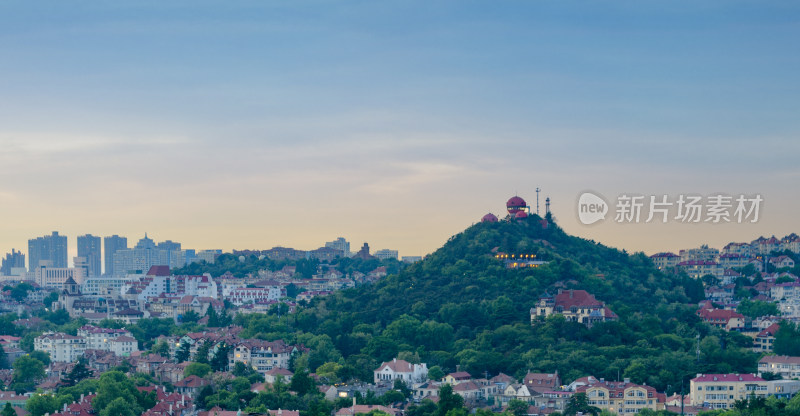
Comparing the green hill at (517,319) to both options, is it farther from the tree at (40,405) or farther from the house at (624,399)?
the tree at (40,405)

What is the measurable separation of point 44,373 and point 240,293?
33574mm

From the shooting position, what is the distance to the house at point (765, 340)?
55.7 meters

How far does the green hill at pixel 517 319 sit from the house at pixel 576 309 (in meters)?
0.80

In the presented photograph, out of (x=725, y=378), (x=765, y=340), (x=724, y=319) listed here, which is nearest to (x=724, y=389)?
(x=725, y=378)

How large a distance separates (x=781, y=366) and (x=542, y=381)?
9711 millimetres

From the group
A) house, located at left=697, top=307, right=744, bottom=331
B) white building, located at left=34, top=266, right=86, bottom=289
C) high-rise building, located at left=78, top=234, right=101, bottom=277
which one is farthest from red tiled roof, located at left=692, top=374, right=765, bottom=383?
high-rise building, located at left=78, top=234, right=101, bottom=277

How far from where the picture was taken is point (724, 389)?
44.3m

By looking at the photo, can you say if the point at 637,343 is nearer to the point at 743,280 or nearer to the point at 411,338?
the point at 411,338

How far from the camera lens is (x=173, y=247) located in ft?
512

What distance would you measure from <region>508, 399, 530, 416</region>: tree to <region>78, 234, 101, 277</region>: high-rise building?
368ft

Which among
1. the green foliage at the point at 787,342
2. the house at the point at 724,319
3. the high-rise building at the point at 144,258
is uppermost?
the high-rise building at the point at 144,258

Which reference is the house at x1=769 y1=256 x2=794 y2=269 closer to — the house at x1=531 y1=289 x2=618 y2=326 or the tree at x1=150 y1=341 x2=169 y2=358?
the house at x1=531 y1=289 x2=618 y2=326

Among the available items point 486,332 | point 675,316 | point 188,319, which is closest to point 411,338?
point 486,332

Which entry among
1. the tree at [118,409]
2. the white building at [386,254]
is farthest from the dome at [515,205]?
the white building at [386,254]
